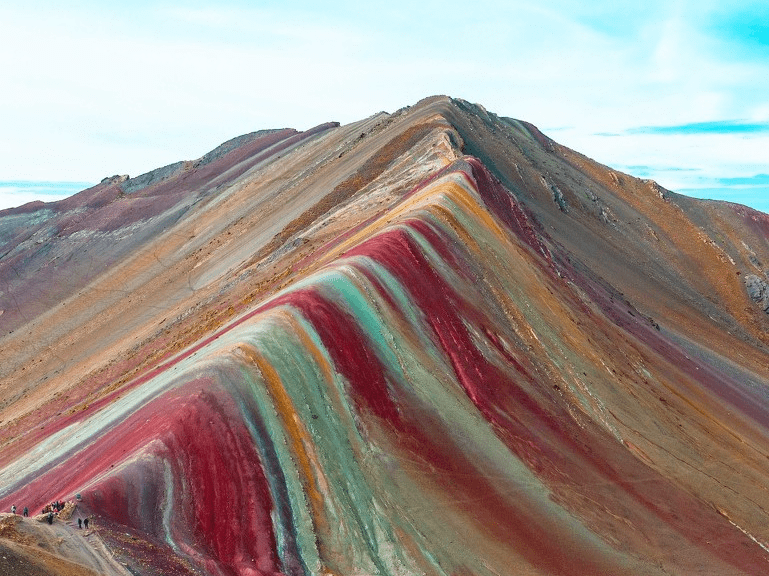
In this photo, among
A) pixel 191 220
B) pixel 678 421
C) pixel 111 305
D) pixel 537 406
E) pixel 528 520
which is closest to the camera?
pixel 528 520

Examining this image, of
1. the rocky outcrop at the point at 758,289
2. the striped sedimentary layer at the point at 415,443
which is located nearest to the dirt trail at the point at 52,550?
the striped sedimentary layer at the point at 415,443

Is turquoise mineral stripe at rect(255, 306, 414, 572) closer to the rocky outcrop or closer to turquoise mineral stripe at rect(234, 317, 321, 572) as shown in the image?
turquoise mineral stripe at rect(234, 317, 321, 572)

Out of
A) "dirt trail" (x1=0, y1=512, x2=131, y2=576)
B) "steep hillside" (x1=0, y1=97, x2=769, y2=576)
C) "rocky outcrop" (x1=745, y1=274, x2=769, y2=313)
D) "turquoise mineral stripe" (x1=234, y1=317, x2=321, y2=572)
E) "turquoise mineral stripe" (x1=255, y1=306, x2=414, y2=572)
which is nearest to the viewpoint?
"dirt trail" (x1=0, y1=512, x2=131, y2=576)

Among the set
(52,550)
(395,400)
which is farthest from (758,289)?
(52,550)

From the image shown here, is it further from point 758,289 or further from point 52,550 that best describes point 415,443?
point 758,289

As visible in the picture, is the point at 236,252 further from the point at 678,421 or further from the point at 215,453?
the point at 215,453

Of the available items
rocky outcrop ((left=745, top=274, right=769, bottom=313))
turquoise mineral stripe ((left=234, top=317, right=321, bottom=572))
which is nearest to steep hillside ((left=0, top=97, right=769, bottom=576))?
turquoise mineral stripe ((left=234, top=317, right=321, bottom=572))

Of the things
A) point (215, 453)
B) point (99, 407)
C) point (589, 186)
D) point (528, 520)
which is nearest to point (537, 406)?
point (528, 520)
